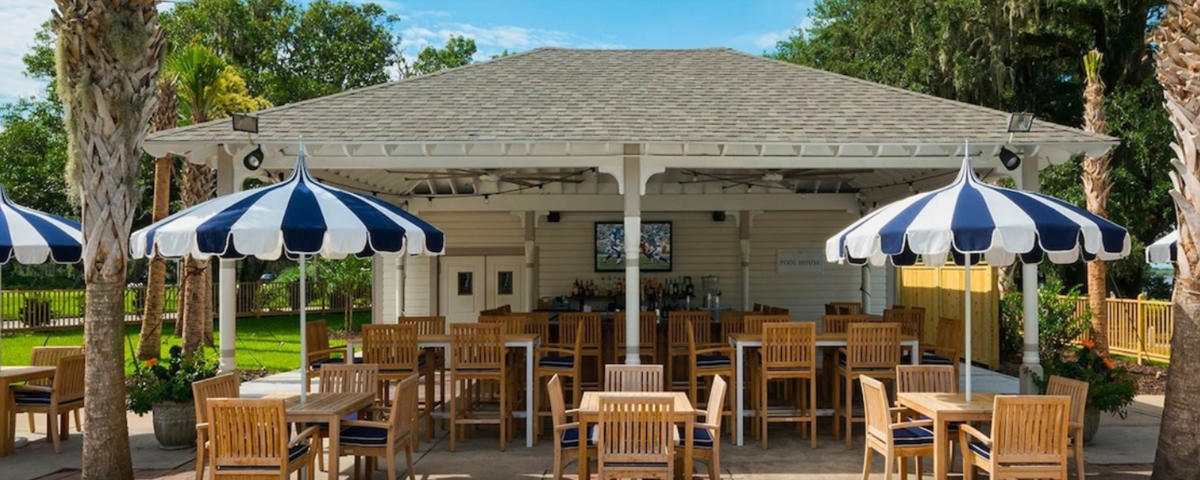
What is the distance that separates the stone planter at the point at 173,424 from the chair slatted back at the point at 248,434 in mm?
2991

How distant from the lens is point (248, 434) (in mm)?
5473

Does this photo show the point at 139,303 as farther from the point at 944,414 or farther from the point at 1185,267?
the point at 1185,267

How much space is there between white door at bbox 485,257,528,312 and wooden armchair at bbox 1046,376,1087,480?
9.84m

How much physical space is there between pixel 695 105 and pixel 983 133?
3201 millimetres

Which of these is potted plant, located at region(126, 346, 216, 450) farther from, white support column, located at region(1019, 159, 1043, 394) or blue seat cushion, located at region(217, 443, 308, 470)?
white support column, located at region(1019, 159, 1043, 394)

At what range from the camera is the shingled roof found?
27.8 ft

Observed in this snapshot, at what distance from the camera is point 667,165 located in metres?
8.76

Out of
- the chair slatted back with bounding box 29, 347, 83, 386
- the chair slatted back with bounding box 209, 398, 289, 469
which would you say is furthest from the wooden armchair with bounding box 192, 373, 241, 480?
the chair slatted back with bounding box 29, 347, 83, 386

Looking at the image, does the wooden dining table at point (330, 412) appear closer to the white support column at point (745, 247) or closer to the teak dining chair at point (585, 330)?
the teak dining chair at point (585, 330)

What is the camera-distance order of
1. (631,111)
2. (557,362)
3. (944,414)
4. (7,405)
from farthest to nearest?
(631,111) < (557,362) < (7,405) < (944,414)

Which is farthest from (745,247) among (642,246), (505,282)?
(505,282)

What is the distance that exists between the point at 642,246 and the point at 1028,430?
9714 millimetres

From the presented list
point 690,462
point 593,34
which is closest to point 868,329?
point 690,462

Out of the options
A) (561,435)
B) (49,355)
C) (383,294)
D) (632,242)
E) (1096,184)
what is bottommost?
(561,435)
